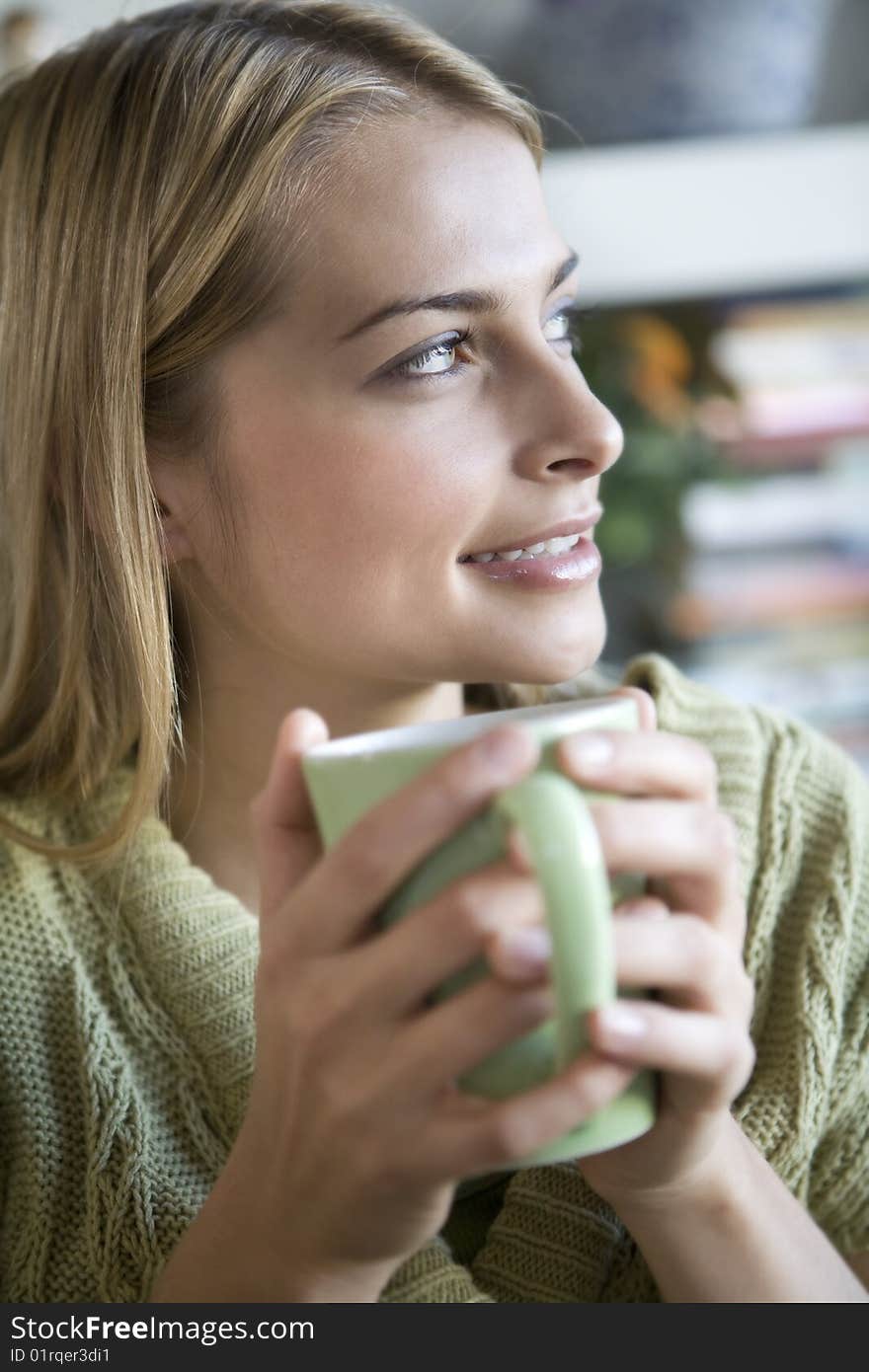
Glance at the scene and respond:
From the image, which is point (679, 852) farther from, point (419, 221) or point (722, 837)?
point (419, 221)

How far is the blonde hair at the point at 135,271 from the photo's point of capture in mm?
877

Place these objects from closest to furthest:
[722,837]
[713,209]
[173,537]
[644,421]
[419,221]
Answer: [722,837] < [419,221] < [173,537] < [713,209] < [644,421]

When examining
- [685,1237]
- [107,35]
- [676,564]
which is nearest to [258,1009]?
[685,1237]

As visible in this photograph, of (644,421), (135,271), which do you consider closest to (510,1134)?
(135,271)

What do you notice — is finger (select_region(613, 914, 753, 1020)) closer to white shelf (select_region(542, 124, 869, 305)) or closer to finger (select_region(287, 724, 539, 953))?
finger (select_region(287, 724, 539, 953))

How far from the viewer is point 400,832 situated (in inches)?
18.8

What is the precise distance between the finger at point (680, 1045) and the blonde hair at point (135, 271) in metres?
0.51

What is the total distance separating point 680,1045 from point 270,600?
19.9 inches

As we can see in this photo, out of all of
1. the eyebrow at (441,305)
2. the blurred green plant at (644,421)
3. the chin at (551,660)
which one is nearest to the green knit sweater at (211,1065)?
the chin at (551,660)

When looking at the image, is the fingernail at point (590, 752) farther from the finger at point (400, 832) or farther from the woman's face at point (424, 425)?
the woman's face at point (424, 425)

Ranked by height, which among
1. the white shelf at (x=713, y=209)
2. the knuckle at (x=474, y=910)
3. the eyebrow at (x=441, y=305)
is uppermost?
the white shelf at (x=713, y=209)

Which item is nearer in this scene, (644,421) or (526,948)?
(526,948)

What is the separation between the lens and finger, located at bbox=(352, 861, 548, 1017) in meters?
0.47

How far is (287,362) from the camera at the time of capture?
0.87 m
